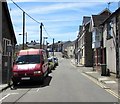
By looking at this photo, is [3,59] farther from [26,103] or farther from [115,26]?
[26,103]

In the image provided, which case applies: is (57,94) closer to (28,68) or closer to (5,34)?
(28,68)

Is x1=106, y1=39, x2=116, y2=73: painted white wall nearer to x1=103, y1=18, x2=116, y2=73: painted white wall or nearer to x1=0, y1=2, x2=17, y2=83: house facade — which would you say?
x1=103, y1=18, x2=116, y2=73: painted white wall

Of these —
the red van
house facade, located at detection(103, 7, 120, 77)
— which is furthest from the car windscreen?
house facade, located at detection(103, 7, 120, 77)

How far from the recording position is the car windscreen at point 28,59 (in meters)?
22.3

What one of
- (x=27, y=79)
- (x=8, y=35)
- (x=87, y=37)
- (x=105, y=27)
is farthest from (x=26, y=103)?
(x=87, y=37)

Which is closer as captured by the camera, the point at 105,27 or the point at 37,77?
the point at 37,77

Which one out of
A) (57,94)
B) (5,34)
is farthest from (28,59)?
(5,34)

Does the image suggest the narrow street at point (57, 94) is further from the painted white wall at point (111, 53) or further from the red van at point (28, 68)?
the painted white wall at point (111, 53)

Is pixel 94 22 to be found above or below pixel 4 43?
above

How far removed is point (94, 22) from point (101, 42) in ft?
30.0

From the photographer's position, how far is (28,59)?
22484mm

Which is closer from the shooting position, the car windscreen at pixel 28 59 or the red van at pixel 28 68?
the red van at pixel 28 68

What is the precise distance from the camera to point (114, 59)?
29.0 m

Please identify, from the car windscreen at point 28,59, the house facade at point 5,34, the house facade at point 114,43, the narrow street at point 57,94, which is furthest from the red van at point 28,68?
the house facade at point 114,43
